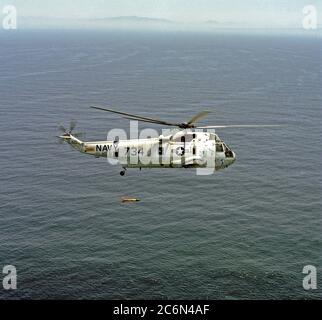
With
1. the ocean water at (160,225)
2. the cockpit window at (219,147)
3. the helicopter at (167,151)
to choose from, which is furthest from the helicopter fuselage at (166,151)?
the ocean water at (160,225)

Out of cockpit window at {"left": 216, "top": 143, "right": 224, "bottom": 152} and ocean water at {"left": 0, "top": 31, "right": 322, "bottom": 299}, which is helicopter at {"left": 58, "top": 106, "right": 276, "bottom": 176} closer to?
cockpit window at {"left": 216, "top": 143, "right": 224, "bottom": 152}

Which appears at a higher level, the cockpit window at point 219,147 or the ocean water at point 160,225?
the cockpit window at point 219,147

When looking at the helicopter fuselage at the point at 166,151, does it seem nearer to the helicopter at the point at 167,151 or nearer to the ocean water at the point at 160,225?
the helicopter at the point at 167,151

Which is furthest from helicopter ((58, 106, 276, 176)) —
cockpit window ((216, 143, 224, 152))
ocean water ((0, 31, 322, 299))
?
ocean water ((0, 31, 322, 299))

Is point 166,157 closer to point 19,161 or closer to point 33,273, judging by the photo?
point 33,273

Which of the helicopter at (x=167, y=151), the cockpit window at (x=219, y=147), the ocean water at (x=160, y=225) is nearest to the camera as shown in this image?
the helicopter at (x=167, y=151)

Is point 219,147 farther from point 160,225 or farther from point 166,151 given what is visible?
point 160,225

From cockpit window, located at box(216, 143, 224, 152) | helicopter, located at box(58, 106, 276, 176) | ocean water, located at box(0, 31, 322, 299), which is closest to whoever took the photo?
helicopter, located at box(58, 106, 276, 176)

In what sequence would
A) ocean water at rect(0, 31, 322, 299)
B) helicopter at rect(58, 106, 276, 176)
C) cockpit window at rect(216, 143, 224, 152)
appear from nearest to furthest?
helicopter at rect(58, 106, 276, 176) < cockpit window at rect(216, 143, 224, 152) < ocean water at rect(0, 31, 322, 299)

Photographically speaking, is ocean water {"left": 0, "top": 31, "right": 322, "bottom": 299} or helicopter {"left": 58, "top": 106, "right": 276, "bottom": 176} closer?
helicopter {"left": 58, "top": 106, "right": 276, "bottom": 176}

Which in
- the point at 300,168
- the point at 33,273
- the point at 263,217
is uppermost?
the point at 300,168
